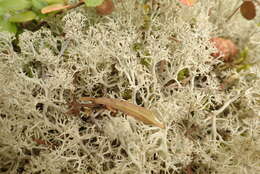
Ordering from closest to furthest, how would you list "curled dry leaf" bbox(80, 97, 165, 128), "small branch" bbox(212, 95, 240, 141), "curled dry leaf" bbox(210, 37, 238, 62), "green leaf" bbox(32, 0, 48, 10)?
1. "curled dry leaf" bbox(80, 97, 165, 128)
2. "small branch" bbox(212, 95, 240, 141)
3. "green leaf" bbox(32, 0, 48, 10)
4. "curled dry leaf" bbox(210, 37, 238, 62)

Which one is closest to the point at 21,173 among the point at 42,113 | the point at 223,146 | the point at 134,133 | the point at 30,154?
the point at 30,154

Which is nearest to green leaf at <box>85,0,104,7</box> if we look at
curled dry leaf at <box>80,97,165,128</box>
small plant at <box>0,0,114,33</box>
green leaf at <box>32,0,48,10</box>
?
small plant at <box>0,0,114,33</box>

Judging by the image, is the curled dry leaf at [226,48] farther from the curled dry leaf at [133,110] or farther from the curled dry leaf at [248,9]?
the curled dry leaf at [133,110]

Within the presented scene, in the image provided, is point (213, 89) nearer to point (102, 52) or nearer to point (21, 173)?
point (102, 52)

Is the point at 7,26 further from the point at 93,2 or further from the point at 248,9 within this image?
the point at 248,9

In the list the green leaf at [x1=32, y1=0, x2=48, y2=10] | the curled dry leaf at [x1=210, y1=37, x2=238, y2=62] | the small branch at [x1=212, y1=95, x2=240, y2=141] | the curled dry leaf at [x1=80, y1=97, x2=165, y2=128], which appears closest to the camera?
the curled dry leaf at [x1=80, y1=97, x2=165, y2=128]

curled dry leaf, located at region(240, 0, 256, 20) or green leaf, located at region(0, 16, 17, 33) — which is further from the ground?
curled dry leaf, located at region(240, 0, 256, 20)

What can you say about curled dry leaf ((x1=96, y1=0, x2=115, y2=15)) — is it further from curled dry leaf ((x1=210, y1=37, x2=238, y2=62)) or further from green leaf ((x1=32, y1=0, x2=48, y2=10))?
curled dry leaf ((x1=210, y1=37, x2=238, y2=62))
